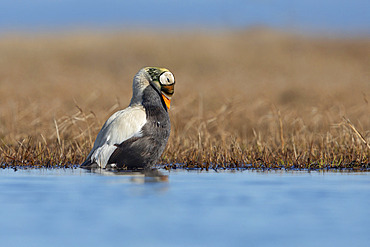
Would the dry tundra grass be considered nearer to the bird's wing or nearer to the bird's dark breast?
the bird's dark breast

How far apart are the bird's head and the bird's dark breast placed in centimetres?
28

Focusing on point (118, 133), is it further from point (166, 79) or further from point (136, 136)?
point (166, 79)

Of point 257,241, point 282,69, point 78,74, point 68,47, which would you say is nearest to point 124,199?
point 257,241

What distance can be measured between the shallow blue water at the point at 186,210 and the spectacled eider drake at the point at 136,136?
544 millimetres

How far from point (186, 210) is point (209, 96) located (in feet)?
45.2

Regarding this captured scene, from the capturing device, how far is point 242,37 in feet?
120

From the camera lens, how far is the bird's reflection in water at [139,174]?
7973 mm

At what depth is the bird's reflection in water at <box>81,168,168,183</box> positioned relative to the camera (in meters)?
7.97

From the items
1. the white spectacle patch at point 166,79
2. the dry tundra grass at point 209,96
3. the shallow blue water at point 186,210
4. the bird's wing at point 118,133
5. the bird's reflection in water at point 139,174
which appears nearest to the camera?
the shallow blue water at point 186,210

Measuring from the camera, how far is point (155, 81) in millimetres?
9219

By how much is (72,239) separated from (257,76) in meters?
21.8

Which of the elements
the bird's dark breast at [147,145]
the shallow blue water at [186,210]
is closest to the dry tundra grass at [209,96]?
the bird's dark breast at [147,145]

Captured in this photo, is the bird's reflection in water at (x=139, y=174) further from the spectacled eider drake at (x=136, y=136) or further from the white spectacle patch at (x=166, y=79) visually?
the white spectacle patch at (x=166, y=79)

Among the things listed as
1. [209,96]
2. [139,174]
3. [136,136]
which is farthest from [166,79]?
[209,96]
